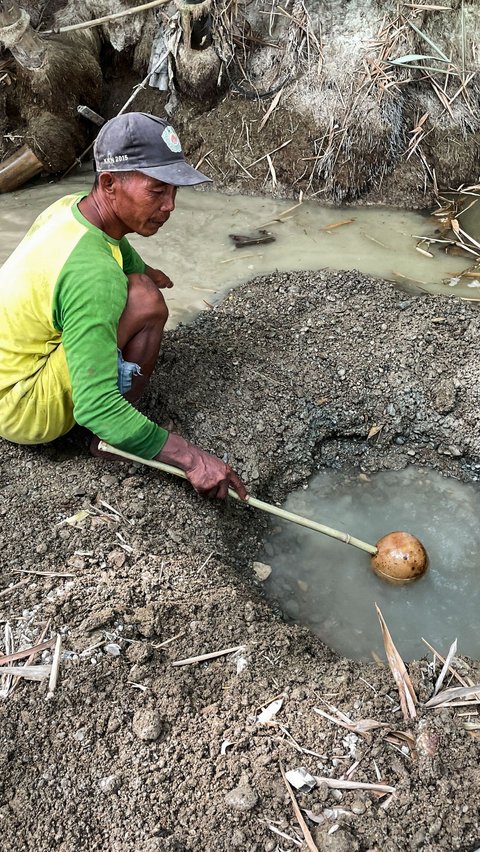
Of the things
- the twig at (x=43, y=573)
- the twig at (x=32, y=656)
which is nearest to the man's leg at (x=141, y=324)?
the twig at (x=43, y=573)

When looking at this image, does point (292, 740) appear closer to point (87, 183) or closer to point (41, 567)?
point (41, 567)

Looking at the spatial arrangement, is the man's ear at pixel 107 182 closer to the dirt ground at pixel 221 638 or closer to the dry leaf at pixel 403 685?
the dirt ground at pixel 221 638

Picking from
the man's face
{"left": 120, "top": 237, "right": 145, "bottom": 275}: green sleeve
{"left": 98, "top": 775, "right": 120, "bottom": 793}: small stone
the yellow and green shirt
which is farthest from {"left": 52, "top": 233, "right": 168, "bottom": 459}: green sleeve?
{"left": 98, "top": 775, "right": 120, "bottom": 793}: small stone

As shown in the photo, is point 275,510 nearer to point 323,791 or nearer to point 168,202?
point 323,791

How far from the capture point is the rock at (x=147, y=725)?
2113 mm

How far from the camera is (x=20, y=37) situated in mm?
4949

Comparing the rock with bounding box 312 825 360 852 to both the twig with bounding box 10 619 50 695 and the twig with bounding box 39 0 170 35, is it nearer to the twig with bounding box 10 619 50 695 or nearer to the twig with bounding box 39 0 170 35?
the twig with bounding box 10 619 50 695

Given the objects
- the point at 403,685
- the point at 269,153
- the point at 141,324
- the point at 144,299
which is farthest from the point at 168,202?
the point at 269,153

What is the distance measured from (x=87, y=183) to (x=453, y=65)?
2.89 metres

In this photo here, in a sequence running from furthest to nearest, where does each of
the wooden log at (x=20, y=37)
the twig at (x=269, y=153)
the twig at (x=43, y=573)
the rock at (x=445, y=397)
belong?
the twig at (x=269, y=153) < the wooden log at (x=20, y=37) < the rock at (x=445, y=397) < the twig at (x=43, y=573)

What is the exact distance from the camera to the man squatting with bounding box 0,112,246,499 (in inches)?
96.8

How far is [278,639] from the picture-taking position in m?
2.52

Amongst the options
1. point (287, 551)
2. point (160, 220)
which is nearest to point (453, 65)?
point (160, 220)

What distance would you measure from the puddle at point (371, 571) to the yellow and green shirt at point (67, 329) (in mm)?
861
